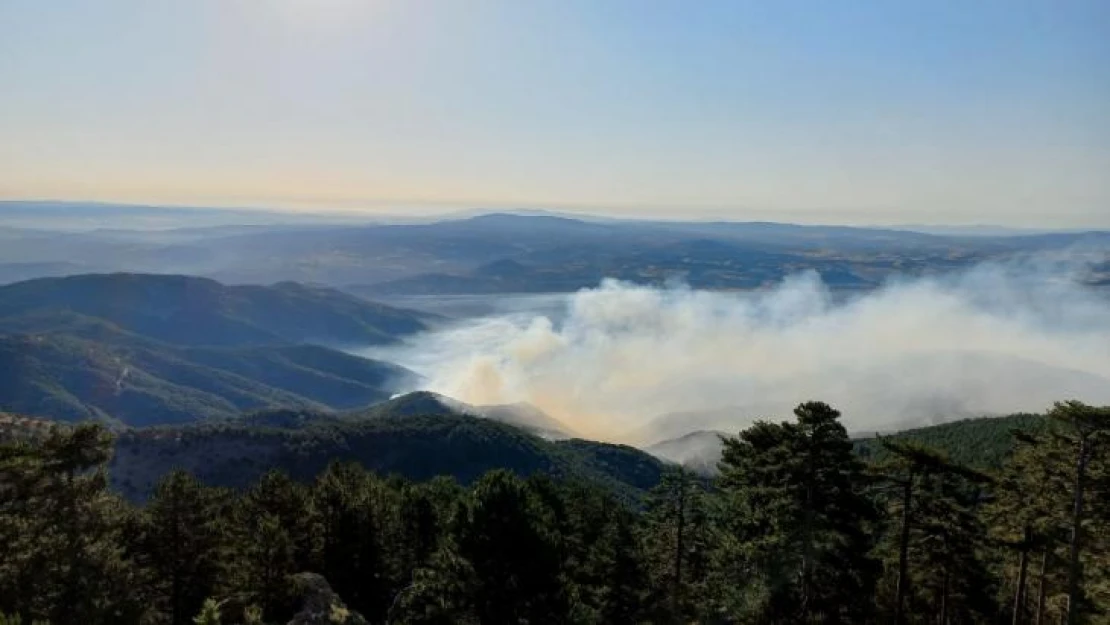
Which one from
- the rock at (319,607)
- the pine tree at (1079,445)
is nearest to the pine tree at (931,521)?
the pine tree at (1079,445)

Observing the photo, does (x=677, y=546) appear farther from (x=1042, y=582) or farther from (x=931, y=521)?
(x=1042, y=582)

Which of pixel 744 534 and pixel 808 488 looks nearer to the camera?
pixel 808 488

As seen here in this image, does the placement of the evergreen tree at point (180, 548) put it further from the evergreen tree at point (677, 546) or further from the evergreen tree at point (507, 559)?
the evergreen tree at point (677, 546)

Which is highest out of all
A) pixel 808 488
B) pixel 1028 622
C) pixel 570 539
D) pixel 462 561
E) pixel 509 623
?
pixel 808 488

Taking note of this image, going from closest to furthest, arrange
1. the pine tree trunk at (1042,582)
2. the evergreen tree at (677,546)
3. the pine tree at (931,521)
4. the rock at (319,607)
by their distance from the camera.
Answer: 1. the pine tree at (931,521)
2. the rock at (319,607)
3. the pine tree trunk at (1042,582)
4. the evergreen tree at (677,546)

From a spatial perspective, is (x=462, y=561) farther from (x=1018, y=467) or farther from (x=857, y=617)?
(x=1018, y=467)

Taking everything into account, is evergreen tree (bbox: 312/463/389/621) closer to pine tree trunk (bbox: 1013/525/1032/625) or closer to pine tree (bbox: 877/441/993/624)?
pine tree (bbox: 877/441/993/624)

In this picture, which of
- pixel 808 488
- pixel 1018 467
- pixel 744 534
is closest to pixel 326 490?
pixel 744 534

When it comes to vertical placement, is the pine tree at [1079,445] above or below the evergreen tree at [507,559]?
above
